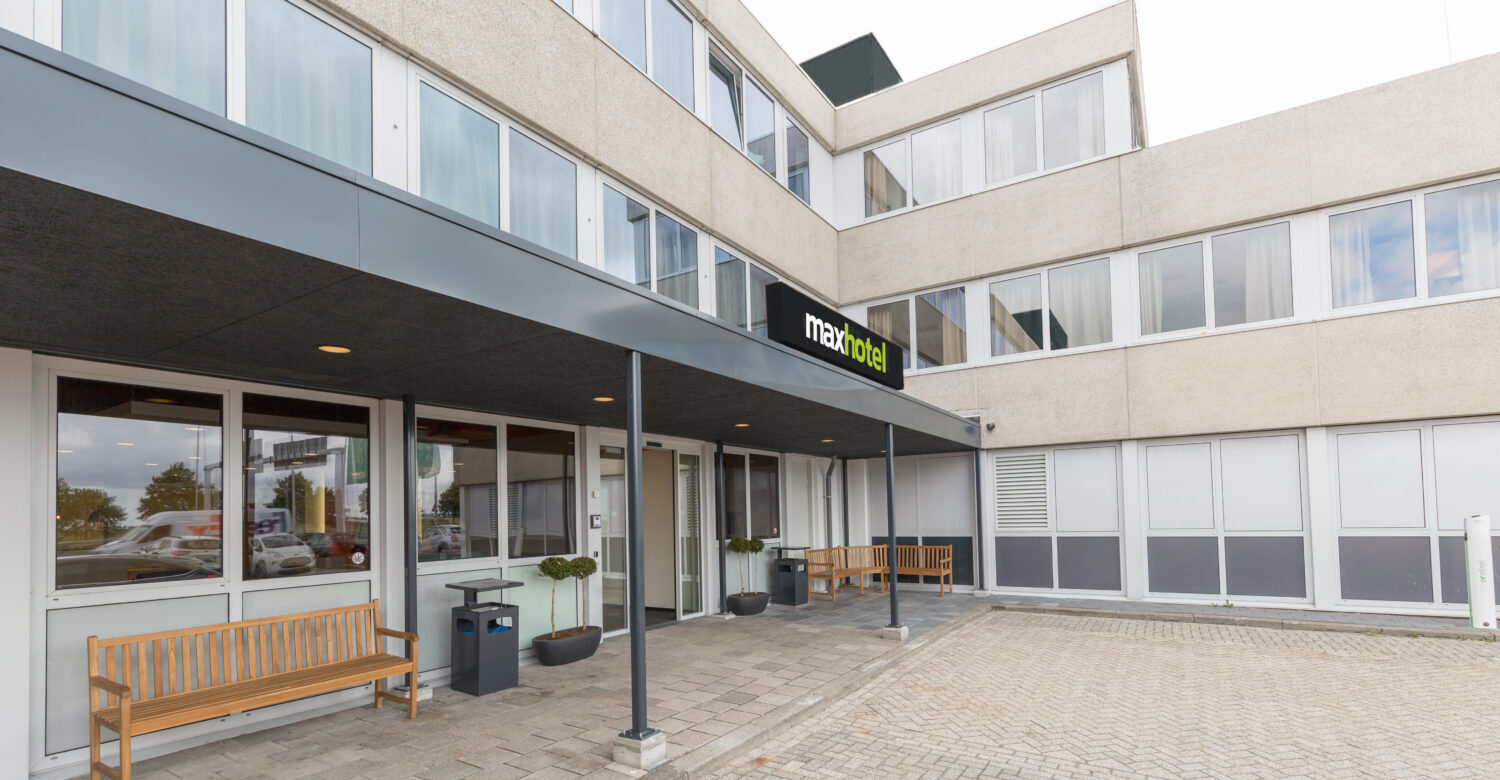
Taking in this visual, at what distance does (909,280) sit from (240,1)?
407 inches

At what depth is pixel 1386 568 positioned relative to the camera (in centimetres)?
962

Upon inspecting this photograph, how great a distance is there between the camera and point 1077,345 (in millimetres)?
11961

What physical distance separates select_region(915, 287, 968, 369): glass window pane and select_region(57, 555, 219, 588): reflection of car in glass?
1054 cm

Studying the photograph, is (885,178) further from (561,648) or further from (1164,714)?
(1164,714)

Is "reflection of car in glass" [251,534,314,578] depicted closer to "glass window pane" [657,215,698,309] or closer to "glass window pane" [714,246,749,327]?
"glass window pane" [657,215,698,309]

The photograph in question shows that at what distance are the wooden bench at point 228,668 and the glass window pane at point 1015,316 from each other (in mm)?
9829

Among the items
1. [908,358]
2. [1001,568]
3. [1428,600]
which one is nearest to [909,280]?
[908,358]

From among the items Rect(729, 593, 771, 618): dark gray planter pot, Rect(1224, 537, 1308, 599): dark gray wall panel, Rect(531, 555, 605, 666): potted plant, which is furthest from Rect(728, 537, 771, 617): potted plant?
Rect(1224, 537, 1308, 599): dark gray wall panel

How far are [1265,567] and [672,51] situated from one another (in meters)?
10.1

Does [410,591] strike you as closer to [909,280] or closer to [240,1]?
[240,1]

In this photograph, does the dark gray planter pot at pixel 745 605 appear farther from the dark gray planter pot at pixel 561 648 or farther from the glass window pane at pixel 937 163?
the glass window pane at pixel 937 163

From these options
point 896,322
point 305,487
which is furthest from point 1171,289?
point 305,487

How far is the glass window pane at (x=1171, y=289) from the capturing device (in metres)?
11.1

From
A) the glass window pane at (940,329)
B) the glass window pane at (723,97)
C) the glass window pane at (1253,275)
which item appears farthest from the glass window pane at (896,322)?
the glass window pane at (1253,275)
